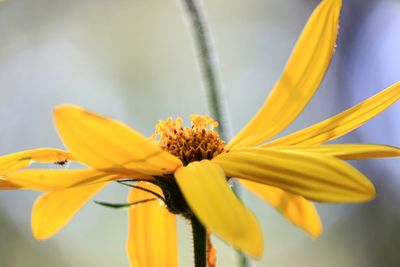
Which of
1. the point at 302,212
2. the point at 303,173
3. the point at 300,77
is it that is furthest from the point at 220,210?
the point at 300,77

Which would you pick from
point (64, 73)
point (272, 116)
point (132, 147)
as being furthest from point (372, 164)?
point (132, 147)

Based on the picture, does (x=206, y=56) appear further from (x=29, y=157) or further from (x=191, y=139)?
(x=29, y=157)

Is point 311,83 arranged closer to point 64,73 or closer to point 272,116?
point 272,116

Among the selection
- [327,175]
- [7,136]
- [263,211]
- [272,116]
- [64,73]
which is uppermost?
[64,73]

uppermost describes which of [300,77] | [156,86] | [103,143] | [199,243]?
[156,86]

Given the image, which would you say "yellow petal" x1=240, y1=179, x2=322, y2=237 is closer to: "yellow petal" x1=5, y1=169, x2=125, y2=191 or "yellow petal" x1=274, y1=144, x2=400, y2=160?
"yellow petal" x1=274, y1=144, x2=400, y2=160

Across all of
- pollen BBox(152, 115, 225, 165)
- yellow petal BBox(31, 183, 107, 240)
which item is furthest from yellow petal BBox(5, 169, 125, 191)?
pollen BBox(152, 115, 225, 165)
